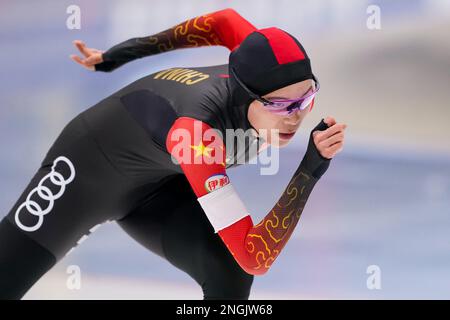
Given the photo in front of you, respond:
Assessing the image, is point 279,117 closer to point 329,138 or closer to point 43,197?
point 329,138

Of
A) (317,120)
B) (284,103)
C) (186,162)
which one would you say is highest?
(284,103)

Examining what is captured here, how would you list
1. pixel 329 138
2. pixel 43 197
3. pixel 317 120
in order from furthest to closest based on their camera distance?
pixel 317 120, pixel 43 197, pixel 329 138

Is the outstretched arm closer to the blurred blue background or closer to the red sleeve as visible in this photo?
the red sleeve

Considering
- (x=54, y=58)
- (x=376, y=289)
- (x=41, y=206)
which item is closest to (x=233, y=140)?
(x=41, y=206)

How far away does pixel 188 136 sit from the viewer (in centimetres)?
237

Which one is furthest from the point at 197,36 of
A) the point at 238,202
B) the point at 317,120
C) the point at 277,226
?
the point at 317,120

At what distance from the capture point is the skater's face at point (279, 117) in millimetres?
2377

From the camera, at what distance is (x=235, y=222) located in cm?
235

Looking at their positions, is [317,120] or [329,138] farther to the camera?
[317,120]

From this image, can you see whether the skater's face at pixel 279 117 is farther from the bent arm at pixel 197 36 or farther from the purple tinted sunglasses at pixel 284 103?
the bent arm at pixel 197 36

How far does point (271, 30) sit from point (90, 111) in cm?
87

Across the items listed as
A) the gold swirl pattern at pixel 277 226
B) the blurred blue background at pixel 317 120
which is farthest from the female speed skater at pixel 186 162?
the blurred blue background at pixel 317 120

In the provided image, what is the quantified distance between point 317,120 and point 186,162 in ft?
8.39

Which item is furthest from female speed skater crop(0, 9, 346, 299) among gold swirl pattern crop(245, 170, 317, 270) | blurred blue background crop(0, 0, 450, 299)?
blurred blue background crop(0, 0, 450, 299)
